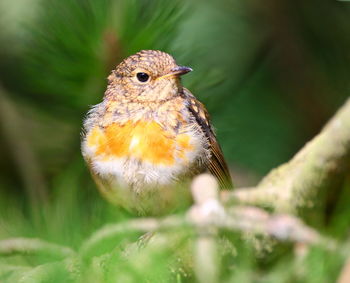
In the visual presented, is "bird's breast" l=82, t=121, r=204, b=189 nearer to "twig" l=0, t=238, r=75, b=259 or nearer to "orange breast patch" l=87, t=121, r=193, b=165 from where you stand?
"orange breast patch" l=87, t=121, r=193, b=165

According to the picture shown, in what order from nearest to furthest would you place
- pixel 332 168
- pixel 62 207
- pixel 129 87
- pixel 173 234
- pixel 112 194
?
pixel 173 234
pixel 62 207
pixel 332 168
pixel 112 194
pixel 129 87

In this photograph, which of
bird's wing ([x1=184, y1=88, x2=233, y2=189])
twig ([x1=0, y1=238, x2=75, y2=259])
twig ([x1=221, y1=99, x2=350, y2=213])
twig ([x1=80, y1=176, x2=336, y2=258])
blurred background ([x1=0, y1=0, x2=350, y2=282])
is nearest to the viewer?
twig ([x1=80, y1=176, x2=336, y2=258])

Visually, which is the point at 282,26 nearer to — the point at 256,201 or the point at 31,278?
the point at 256,201

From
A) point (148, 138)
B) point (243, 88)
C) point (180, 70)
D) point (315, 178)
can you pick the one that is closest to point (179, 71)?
point (180, 70)

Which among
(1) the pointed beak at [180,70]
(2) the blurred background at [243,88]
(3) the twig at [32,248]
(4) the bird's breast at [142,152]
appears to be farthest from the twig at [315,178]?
(2) the blurred background at [243,88]

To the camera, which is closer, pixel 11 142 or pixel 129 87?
pixel 129 87

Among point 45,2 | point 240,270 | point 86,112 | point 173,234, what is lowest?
point 240,270

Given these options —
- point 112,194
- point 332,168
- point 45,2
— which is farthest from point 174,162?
point 332,168

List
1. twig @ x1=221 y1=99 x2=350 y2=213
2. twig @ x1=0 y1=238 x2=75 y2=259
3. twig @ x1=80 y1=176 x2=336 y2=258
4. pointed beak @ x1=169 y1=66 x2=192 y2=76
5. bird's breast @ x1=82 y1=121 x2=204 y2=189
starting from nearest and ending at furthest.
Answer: twig @ x1=80 y1=176 x2=336 y2=258, twig @ x1=0 y1=238 x2=75 y2=259, twig @ x1=221 y1=99 x2=350 y2=213, bird's breast @ x1=82 y1=121 x2=204 y2=189, pointed beak @ x1=169 y1=66 x2=192 y2=76

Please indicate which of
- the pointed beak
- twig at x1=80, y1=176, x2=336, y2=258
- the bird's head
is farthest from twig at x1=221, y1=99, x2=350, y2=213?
the bird's head
